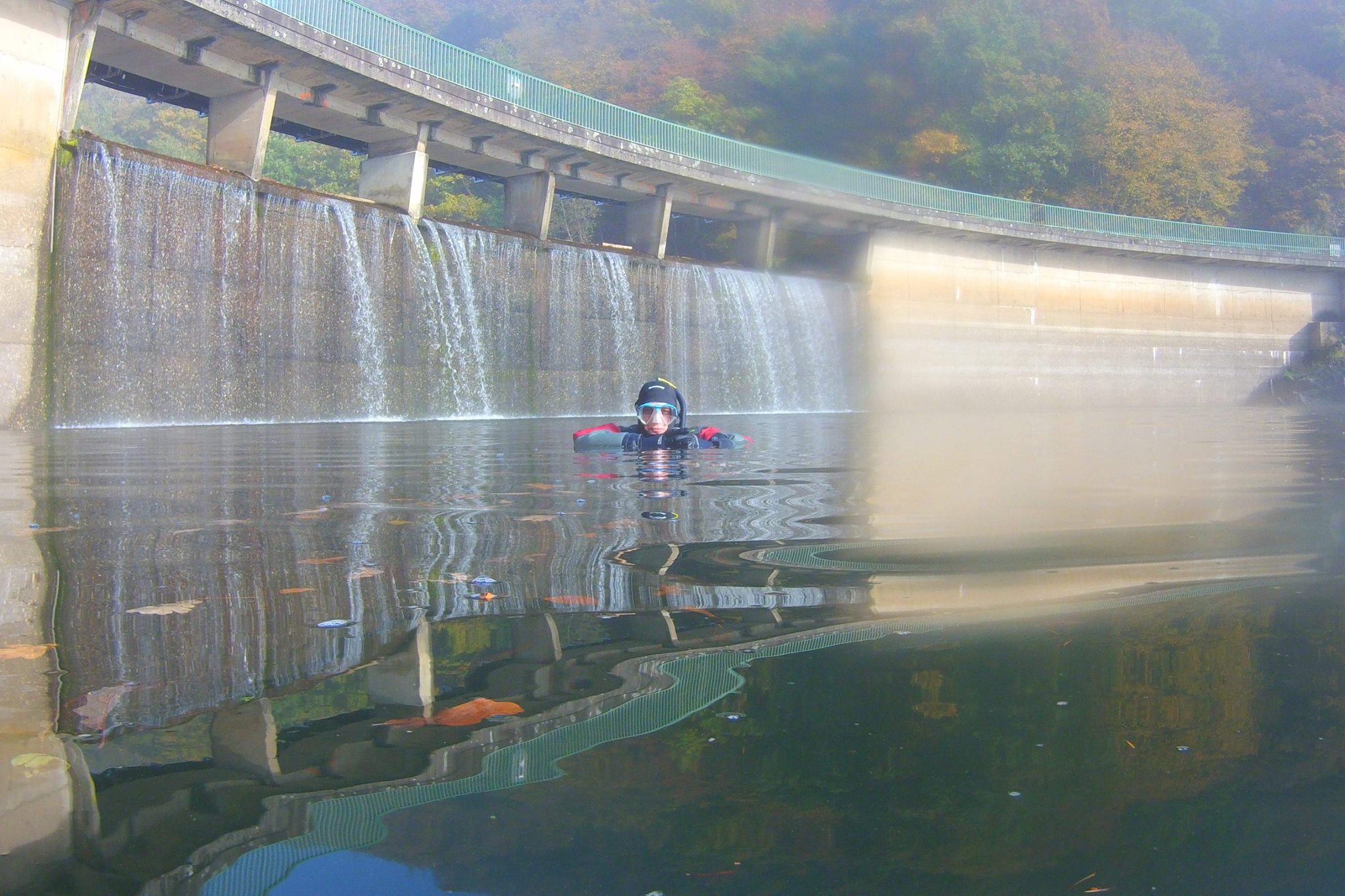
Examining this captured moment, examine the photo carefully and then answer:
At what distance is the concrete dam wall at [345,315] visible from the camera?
58.0ft

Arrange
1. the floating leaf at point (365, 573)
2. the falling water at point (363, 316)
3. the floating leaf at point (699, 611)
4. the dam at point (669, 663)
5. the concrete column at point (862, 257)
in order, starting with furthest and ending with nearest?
the concrete column at point (862, 257)
the falling water at point (363, 316)
the floating leaf at point (365, 573)
the floating leaf at point (699, 611)
the dam at point (669, 663)

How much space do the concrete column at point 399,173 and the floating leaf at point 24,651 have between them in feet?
72.6

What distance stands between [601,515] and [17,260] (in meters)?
14.6

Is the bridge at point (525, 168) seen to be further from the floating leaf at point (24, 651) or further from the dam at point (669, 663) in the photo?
the floating leaf at point (24, 651)

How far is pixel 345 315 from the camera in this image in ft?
71.3

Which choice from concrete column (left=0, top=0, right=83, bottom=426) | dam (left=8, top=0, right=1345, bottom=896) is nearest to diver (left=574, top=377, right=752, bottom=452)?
dam (left=8, top=0, right=1345, bottom=896)

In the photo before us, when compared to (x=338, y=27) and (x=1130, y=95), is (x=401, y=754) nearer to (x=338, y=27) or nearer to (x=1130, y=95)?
(x=338, y=27)

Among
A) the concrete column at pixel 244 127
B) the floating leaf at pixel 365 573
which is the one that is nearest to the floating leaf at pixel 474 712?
the floating leaf at pixel 365 573

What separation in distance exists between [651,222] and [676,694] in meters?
29.6

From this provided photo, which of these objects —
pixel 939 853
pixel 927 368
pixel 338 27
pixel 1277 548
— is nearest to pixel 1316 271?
pixel 927 368

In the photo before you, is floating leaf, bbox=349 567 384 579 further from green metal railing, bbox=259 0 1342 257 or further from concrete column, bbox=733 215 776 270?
concrete column, bbox=733 215 776 270

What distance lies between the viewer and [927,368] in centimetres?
3756

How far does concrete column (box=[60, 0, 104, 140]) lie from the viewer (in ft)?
56.1

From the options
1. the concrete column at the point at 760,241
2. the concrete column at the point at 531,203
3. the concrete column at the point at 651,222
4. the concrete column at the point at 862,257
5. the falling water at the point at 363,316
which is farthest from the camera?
the concrete column at the point at 862,257
